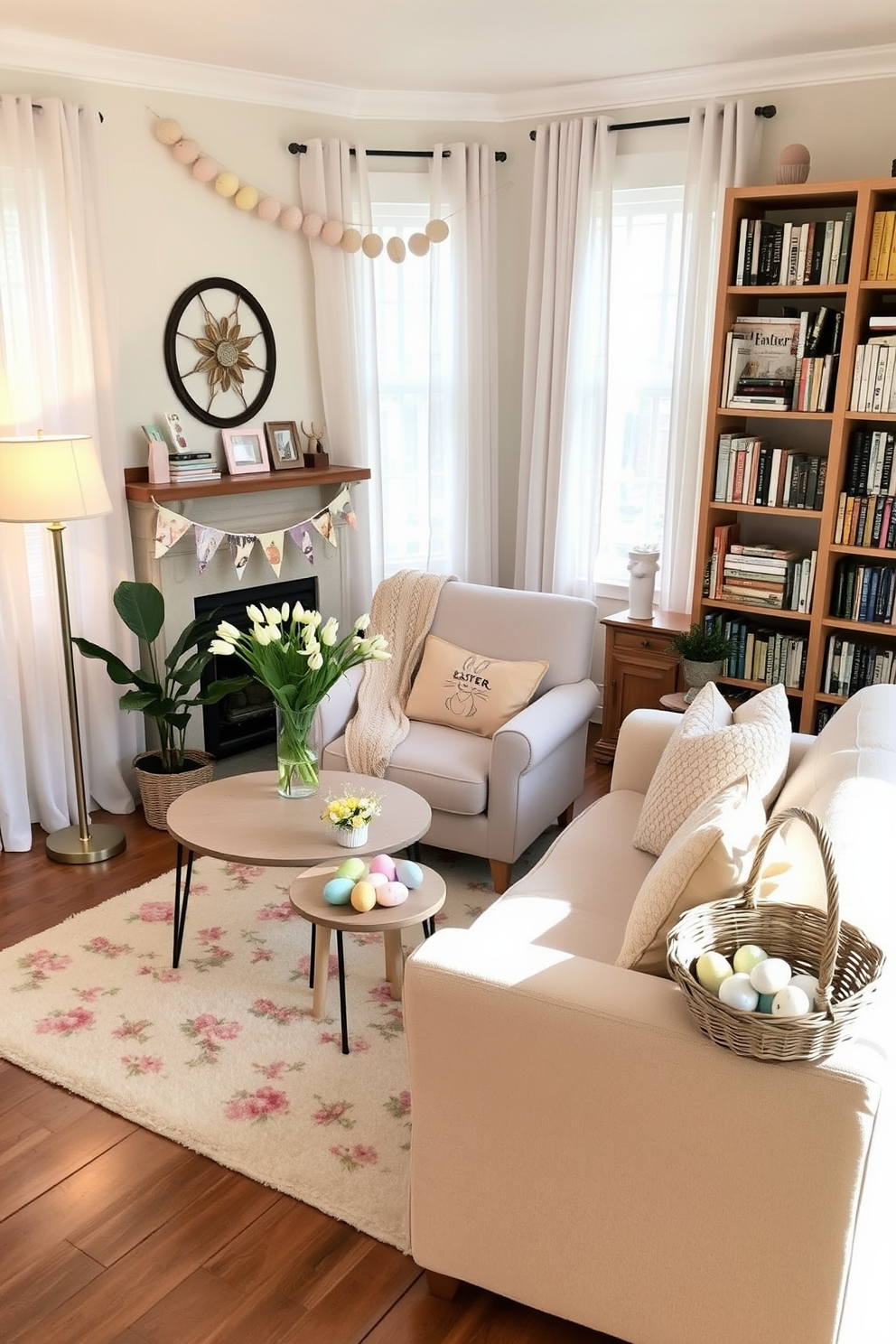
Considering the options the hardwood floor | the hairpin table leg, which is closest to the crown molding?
the hairpin table leg

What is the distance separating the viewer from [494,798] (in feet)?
11.3

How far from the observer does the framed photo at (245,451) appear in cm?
450

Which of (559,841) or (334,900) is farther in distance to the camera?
(559,841)

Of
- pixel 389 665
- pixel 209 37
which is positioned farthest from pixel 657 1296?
pixel 209 37

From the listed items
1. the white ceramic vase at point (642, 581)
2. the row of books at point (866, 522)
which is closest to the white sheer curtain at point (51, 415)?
the white ceramic vase at point (642, 581)

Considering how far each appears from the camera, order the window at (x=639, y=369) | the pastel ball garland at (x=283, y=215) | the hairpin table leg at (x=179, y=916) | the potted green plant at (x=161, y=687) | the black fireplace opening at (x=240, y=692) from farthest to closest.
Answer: the window at (x=639, y=369) → the black fireplace opening at (x=240, y=692) → the pastel ball garland at (x=283, y=215) → the potted green plant at (x=161, y=687) → the hairpin table leg at (x=179, y=916)

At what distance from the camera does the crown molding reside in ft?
12.5

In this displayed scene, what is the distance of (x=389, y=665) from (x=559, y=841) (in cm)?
126

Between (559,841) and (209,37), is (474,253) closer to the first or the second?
(209,37)

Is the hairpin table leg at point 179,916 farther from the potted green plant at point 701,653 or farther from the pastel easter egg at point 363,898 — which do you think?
the potted green plant at point 701,653

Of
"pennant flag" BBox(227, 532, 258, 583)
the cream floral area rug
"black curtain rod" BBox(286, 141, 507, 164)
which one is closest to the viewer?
the cream floral area rug

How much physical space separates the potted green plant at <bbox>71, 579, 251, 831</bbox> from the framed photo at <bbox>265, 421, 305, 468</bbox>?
843 millimetres

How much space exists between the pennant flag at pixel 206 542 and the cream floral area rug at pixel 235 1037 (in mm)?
1238

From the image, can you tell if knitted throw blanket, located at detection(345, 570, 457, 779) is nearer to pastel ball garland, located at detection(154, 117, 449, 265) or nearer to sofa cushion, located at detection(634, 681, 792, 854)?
sofa cushion, located at detection(634, 681, 792, 854)
